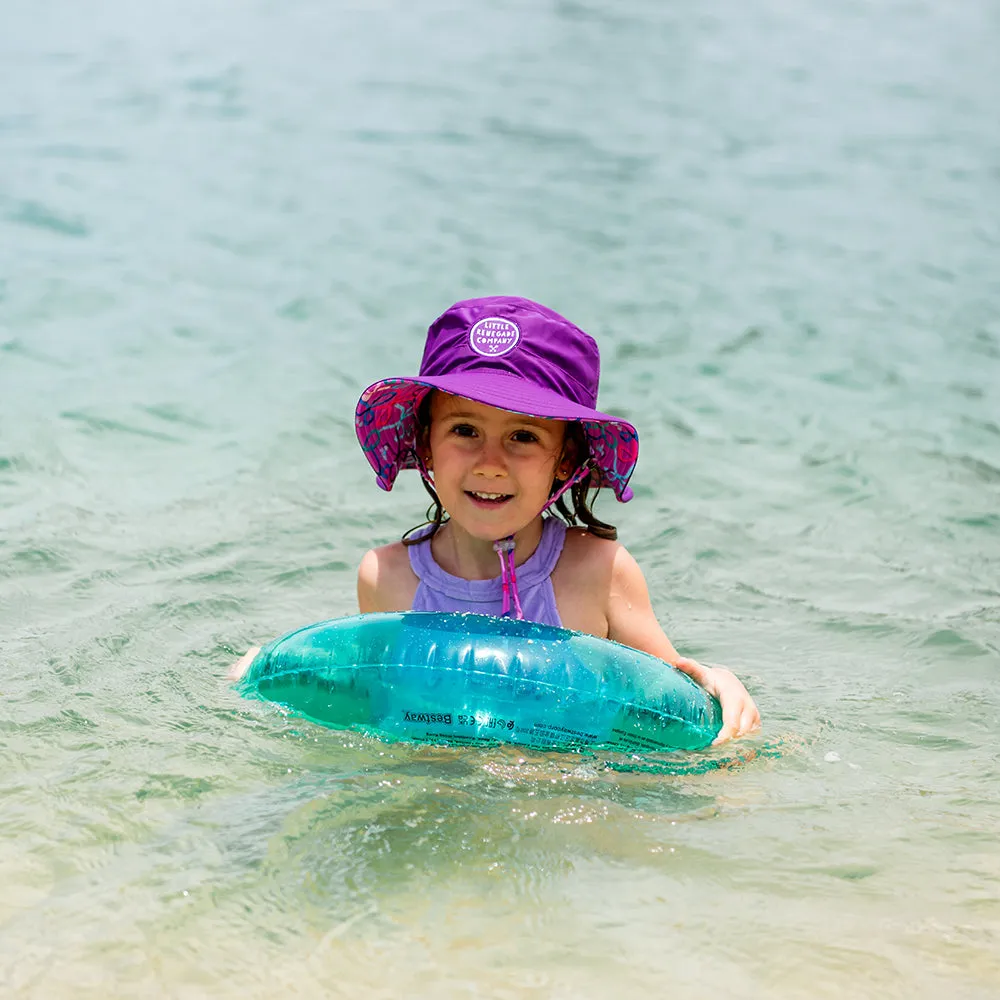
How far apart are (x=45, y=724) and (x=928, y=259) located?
10.2m

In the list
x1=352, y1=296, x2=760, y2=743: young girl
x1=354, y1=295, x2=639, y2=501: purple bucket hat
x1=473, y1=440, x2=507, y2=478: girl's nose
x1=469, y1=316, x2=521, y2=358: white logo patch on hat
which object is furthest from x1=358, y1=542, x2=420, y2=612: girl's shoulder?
x1=469, y1=316, x2=521, y2=358: white logo patch on hat

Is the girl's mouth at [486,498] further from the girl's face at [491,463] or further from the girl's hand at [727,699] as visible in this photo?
the girl's hand at [727,699]

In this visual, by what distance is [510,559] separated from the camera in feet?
12.1

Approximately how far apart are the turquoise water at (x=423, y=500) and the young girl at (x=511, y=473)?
0.58 m

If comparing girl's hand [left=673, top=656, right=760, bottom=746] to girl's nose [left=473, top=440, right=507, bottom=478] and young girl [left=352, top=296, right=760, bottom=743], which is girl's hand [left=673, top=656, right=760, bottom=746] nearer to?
young girl [left=352, top=296, right=760, bottom=743]

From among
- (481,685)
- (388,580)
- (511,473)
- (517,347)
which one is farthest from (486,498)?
(481,685)

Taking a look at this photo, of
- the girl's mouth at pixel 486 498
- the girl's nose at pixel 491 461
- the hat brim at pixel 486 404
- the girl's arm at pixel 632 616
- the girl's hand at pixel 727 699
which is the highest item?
the hat brim at pixel 486 404

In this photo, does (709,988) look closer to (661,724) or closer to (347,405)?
(661,724)

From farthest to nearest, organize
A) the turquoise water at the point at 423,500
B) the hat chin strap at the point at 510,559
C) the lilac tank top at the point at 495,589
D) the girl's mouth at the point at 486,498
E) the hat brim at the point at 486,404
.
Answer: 1. the lilac tank top at the point at 495,589
2. the hat chin strap at the point at 510,559
3. the girl's mouth at the point at 486,498
4. the hat brim at the point at 486,404
5. the turquoise water at the point at 423,500

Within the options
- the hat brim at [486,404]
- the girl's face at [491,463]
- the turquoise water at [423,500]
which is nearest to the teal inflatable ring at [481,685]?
the turquoise water at [423,500]

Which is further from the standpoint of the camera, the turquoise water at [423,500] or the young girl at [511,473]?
the young girl at [511,473]

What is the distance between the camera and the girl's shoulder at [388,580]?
393 centimetres

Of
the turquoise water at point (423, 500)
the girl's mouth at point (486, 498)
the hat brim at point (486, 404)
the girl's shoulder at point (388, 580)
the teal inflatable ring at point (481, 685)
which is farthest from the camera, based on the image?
the girl's shoulder at point (388, 580)

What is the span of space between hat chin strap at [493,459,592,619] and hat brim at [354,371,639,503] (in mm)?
74
